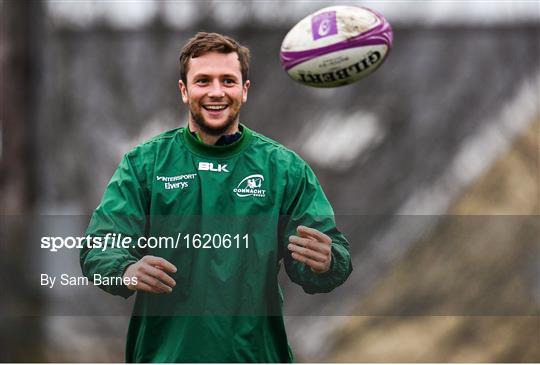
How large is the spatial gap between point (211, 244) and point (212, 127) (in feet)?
1.63

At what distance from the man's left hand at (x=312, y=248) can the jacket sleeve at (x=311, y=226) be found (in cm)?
6

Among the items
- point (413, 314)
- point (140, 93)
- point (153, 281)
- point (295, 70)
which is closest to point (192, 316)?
point (153, 281)

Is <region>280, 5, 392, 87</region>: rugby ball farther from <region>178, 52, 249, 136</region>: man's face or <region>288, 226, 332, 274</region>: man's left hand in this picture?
<region>288, 226, 332, 274</region>: man's left hand

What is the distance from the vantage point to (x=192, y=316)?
393cm

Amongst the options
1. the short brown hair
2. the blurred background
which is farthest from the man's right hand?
the blurred background

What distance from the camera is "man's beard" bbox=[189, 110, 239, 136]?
4105 mm

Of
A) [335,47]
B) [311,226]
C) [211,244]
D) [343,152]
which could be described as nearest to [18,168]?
[343,152]

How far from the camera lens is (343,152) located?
6695 mm

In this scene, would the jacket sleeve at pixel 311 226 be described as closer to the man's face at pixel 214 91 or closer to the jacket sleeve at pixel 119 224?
the man's face at pixel 214 91

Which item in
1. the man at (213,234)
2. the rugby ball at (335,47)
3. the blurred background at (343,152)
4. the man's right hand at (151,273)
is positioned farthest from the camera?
the blurred background at (343,152)

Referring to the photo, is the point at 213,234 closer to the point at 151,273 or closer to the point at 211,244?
the point at 211,244

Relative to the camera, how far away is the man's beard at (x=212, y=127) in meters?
4.11

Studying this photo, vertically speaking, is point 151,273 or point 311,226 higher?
point 311,226

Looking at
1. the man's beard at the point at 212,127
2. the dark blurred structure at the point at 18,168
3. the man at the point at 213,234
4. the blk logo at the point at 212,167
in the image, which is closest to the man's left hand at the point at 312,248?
the man at the point at 213,234
